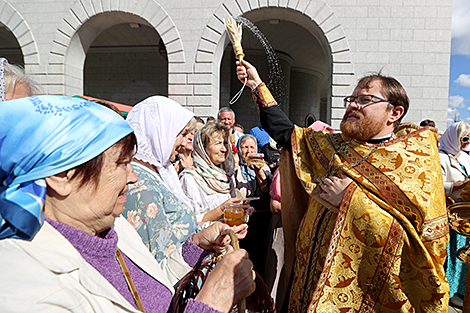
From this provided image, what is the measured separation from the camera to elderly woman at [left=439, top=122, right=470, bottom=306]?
3.84 metres

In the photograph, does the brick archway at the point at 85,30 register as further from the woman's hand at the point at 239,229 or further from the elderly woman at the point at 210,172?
the woman's hand at the point at 239,229

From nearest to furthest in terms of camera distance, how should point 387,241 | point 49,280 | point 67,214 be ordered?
point 49,280 → point 67,214 → point 387,241

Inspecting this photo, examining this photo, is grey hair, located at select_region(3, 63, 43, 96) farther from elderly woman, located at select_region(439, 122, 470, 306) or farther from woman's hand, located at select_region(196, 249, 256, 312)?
elderly woman, located at select_region(439, 122, 470, 306)

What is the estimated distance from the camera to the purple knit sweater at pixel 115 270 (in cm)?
A: 96

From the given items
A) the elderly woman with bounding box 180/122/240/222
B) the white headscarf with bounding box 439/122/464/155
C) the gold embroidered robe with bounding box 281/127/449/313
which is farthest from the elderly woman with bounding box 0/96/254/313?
the white headscarf with bounding box 439/122/464/155

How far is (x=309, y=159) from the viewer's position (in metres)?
2.35

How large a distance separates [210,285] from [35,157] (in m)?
0.70

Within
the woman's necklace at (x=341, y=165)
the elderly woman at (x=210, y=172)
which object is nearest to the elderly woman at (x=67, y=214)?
the woman's necklace at (x=341, y=165)

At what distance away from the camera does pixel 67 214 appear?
95 cm

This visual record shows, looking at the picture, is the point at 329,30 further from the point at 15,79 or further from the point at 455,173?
the point at 15,79

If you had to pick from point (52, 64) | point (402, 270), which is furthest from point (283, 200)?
point (52, 64)

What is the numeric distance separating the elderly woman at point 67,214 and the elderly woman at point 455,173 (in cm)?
376

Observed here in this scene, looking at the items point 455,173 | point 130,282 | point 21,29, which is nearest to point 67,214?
point 130,282

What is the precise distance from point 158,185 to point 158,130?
517 mm
